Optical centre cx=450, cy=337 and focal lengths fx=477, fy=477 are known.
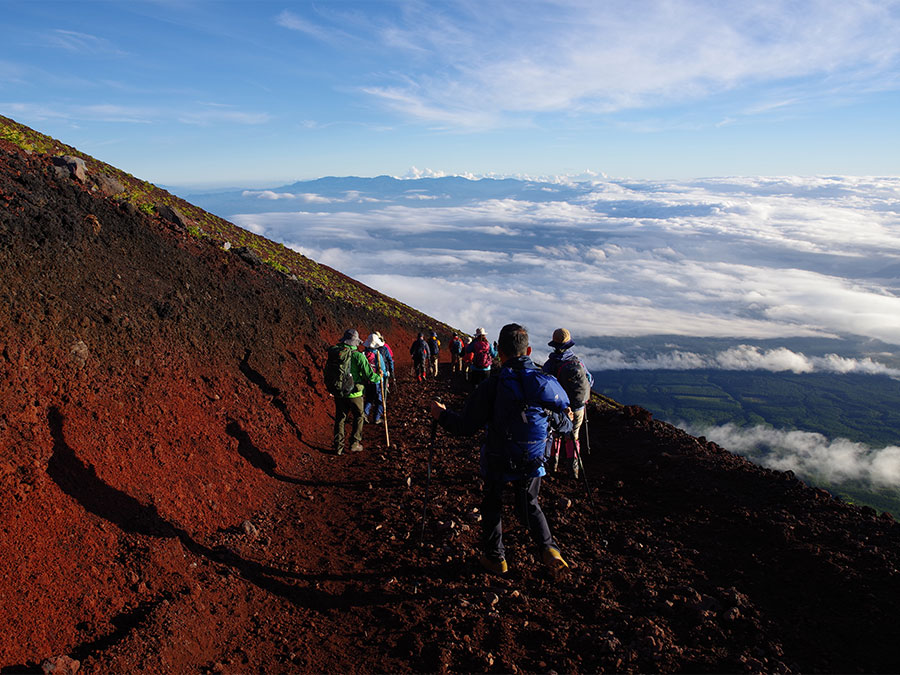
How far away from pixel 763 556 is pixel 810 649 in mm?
1734

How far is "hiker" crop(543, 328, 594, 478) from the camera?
7.61m

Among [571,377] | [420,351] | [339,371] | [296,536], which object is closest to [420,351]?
[420,351]

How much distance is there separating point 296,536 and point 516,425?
368 centimetres

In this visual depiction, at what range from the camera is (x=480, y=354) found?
1392 centimetres

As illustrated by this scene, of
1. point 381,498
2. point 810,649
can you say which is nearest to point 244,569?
point 381,498

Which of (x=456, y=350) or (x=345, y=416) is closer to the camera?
(x=345, y=416)

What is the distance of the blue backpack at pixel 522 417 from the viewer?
4.68 metres

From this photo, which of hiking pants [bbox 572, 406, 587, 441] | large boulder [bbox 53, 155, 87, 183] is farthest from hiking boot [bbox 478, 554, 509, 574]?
large boulder [bbox 53, 155, 87, 183]

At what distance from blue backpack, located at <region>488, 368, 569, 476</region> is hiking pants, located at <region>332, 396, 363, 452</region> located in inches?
200

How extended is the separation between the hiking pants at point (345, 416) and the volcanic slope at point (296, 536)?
0.36m

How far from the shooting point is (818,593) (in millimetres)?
5082

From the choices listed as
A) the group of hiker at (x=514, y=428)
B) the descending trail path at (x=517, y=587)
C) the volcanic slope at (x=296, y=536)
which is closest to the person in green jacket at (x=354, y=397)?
the volcanic slope at (x=296, y=536)

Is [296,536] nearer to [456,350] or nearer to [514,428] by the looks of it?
[514,428]

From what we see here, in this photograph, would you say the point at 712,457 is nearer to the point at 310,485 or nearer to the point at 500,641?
the point at 500,641
